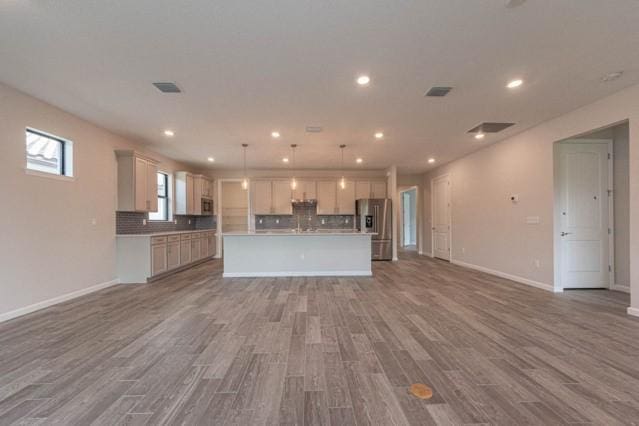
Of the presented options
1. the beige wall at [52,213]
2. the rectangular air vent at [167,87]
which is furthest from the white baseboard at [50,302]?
the rectangular air vent at [167,87]

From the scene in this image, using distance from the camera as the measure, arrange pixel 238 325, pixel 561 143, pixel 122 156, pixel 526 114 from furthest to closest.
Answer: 1. pixel 122 156
2. pixel 561 143
3. pixel 526 114
4. pixel 238 325

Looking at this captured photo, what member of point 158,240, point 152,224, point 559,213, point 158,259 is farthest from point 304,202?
point 559,213

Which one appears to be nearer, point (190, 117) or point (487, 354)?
point (487, 354)

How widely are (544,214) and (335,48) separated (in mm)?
4539

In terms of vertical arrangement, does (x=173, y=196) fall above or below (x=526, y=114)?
below

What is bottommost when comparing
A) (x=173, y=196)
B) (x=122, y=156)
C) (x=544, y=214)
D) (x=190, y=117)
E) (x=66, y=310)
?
(x=66, y=310)

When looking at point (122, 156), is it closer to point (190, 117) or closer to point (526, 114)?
point (190, 117)

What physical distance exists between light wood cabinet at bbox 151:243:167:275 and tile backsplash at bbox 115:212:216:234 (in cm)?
63

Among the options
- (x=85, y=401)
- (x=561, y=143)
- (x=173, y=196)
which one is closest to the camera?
(x=85, y=401)

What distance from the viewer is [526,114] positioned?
14.8 feet

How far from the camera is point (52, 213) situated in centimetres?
412

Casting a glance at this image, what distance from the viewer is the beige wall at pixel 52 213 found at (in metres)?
3.54

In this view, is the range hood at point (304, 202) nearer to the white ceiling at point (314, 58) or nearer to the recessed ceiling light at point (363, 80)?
the white ceiling at point (314, 58)

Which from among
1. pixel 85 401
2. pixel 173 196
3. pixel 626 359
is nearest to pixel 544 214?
pixel 626 359
